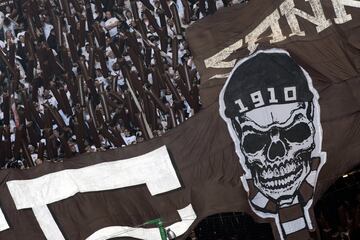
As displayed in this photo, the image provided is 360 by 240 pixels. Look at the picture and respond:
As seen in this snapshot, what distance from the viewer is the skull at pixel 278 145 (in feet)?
22.4

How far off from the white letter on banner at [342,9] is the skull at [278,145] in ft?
2.95

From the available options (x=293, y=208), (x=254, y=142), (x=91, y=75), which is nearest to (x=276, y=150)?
(x=254, y=142)

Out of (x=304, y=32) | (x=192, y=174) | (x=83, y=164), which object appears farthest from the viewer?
(x=83, y=164)

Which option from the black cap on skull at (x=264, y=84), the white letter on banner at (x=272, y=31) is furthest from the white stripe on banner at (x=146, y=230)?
the white letter on banner at (x=272, y=31)

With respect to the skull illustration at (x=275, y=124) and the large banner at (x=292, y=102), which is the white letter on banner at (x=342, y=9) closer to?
the large banner at (x=292, y=102)

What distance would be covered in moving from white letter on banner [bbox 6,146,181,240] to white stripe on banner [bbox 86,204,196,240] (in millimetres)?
330

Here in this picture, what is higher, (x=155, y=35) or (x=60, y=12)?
(x=60, y=12)

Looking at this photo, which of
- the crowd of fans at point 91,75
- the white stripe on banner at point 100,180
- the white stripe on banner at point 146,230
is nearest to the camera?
the white stripe on banner at point 146,230

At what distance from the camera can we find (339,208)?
26.2ft

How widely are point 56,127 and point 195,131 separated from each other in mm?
2061

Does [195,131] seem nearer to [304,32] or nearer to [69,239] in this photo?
[304,32]

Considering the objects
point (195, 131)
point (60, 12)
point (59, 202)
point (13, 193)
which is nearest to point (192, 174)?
point (195, 131)

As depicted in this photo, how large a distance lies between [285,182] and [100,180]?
219 cm

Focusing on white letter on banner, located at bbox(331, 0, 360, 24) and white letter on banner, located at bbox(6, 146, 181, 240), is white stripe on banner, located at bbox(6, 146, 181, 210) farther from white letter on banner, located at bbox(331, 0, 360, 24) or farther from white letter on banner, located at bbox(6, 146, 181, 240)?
white letter on banner, located at bbox(331, 0, 360, 24)
